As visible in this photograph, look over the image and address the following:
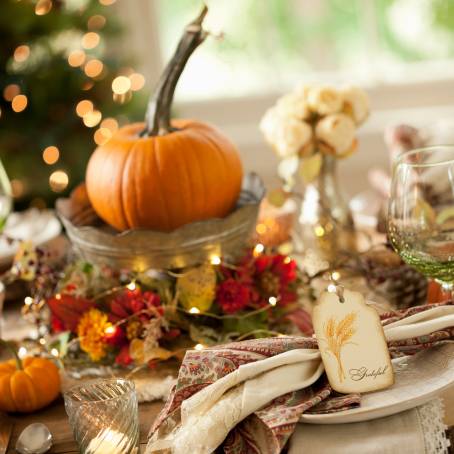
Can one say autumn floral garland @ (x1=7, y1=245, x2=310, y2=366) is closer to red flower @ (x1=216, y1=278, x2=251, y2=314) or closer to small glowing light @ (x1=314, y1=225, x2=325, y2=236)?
red flower @ (x1=216, y1=278, x2=251, y2=314)

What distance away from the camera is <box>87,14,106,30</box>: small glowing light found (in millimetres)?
2824

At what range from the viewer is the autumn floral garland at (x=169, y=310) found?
1.24 metres

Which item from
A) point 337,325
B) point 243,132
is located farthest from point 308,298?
point 243,132

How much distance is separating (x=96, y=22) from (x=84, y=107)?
12.3 inches

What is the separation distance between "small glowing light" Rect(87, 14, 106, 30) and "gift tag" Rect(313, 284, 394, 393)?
2.12 metres

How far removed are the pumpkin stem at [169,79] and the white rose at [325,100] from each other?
0.28 m

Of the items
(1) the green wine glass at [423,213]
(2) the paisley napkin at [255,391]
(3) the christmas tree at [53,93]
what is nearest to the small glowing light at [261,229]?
(1) the green wine glass at [423,213]

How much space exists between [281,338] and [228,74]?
2.63m

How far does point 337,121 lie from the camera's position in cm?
152

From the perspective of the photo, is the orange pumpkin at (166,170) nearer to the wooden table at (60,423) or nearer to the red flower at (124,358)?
the red flower at (124,358)

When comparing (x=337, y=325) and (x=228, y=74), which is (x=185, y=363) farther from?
(x=228, y=74)

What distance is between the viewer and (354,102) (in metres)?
1.56

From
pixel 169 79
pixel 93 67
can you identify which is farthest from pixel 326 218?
pixel 93 67

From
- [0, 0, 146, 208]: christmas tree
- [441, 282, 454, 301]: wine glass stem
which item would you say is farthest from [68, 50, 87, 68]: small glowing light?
[441, 282, 454, 301]: wine glass stem
